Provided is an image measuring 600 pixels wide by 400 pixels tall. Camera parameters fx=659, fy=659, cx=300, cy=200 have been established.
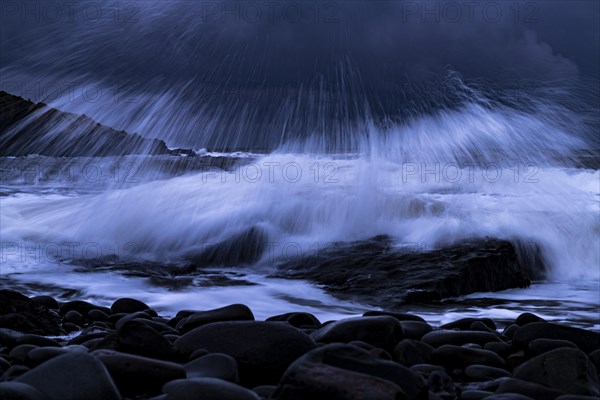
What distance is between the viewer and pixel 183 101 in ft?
32.2

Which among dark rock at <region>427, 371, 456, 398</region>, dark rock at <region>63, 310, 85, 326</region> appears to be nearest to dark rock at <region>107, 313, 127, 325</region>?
dark rock at <region>63, 310, 85, 326</region>

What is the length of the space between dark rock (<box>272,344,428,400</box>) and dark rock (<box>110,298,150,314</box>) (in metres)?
2.20

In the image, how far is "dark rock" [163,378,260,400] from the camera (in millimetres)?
1963

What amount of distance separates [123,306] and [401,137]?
234 inches

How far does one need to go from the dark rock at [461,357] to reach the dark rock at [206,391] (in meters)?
1.13

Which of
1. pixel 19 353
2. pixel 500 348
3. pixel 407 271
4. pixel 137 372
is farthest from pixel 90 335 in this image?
pixel 407 271

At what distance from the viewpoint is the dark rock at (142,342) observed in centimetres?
258

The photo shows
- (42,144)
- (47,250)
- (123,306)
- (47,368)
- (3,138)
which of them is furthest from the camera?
(3,138)

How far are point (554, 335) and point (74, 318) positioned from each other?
2.64m

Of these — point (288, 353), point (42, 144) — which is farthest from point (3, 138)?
point (288, 353)

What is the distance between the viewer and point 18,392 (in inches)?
76.0

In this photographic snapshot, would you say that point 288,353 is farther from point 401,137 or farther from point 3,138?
point 3,138

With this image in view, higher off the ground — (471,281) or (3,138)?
(3,138)

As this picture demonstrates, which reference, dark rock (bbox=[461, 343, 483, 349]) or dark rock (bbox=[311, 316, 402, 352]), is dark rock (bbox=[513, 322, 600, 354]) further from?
dark rock (bbox=[311, 316, 402, 352])
